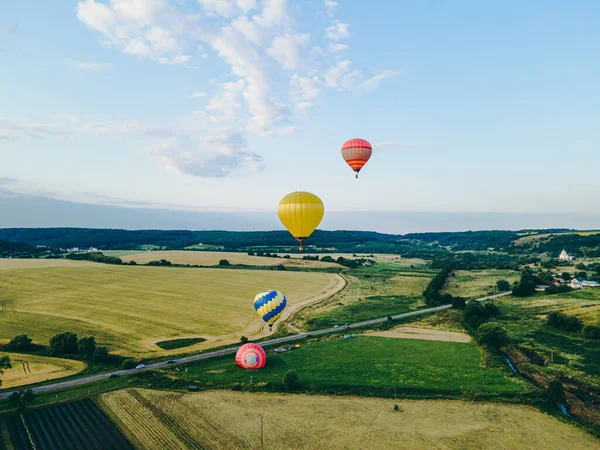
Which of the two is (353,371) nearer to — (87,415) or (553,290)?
(87,415)

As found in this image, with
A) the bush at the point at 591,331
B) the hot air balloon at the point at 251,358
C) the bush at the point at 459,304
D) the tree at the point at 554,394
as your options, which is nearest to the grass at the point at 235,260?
the bush at the point at 459,304

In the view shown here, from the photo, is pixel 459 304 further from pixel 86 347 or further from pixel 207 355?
pixel 86 347

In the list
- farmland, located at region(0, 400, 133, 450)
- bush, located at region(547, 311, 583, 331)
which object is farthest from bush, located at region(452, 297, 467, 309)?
farmland, located at region(0, 400, 133, 450)

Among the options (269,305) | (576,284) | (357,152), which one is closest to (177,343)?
(269,305)

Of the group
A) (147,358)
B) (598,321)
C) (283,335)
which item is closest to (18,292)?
(147,358)

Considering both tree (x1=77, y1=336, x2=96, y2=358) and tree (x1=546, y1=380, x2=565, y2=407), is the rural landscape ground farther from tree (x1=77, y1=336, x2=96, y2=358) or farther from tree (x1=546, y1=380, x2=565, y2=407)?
tree (x1=77, y1=336, x2=96, y2=358)

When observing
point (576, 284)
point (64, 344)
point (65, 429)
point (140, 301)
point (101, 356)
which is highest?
point (576, 284)

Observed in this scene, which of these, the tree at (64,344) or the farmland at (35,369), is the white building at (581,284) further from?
the tree at (64,344)
